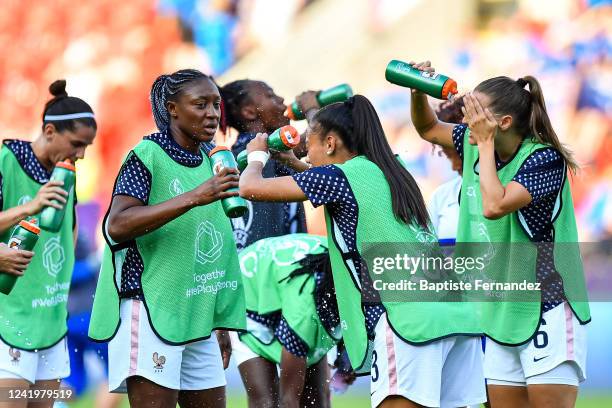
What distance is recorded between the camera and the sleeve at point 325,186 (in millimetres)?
4527

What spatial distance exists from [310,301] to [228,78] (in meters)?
5.43

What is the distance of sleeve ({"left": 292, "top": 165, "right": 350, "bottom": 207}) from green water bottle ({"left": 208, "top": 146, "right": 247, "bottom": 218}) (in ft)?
0.87

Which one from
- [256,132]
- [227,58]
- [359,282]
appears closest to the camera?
[359,282]

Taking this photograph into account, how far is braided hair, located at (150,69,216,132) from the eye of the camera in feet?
16.4

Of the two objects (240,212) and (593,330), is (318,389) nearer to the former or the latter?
(240,212)

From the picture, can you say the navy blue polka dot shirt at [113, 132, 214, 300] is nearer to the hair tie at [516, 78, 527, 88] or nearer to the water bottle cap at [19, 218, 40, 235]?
the water bottle cap at [19, 218, 40, 235]

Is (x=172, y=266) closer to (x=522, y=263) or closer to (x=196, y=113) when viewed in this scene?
(x=196, y=113)

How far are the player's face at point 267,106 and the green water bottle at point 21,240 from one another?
1.78 m

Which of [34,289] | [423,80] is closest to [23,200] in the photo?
[34,289]

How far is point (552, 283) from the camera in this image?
472cm

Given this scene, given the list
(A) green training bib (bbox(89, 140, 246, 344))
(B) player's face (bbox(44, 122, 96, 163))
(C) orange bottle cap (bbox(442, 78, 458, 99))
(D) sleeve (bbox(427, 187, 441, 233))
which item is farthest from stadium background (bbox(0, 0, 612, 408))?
(A) green training bib (bbox(89, 140, 246, 344))

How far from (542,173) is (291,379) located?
6.03 ft

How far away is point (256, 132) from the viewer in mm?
6516

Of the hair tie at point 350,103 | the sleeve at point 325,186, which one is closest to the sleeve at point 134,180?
the sleeve at point 325,186
